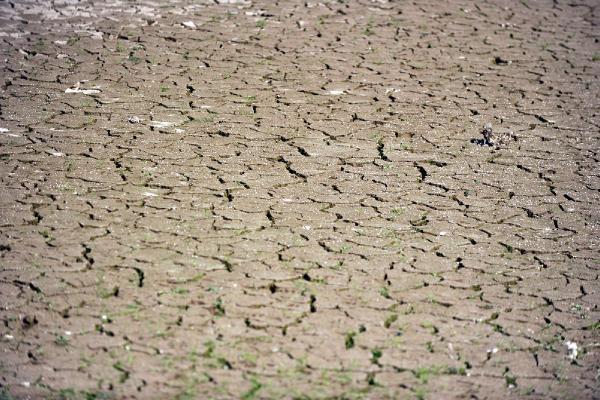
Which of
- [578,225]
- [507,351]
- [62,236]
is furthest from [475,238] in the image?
[62,236]

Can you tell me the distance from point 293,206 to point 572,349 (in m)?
2.19

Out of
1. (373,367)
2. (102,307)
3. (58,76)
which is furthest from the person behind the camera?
(58,76)

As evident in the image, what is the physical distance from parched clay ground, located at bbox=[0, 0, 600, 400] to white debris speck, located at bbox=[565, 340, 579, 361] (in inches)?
0.5

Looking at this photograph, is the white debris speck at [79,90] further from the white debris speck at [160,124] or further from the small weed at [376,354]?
the small weed at [376,354]

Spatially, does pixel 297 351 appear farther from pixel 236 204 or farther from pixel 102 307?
pixel 236 204

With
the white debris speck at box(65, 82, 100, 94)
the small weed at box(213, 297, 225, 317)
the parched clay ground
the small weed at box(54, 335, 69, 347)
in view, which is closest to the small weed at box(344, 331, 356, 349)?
the parched clay ground

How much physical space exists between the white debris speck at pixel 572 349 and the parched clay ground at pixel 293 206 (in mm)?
13

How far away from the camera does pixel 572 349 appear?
188 inches

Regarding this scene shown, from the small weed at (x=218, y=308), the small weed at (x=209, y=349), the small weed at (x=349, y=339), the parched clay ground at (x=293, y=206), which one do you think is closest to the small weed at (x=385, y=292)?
the parched clay ground at (x=293, y=206)

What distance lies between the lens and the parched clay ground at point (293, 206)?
4.57m

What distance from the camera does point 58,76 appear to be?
8.14 meters

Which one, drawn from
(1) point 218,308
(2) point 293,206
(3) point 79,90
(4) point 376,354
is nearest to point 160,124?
(3) point 79,90

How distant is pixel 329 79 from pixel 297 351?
4.30 meters

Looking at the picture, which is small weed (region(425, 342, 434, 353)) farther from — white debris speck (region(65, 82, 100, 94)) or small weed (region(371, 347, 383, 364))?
white debris speck (region(65, 82, 100, 94))
